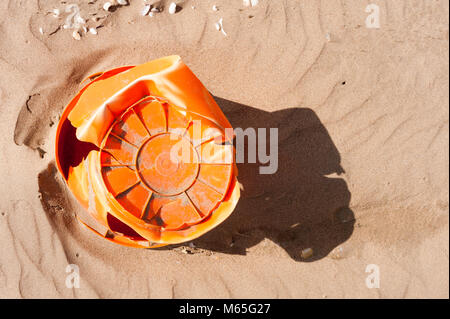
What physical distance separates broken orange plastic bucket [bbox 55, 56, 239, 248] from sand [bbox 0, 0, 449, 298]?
0.35 meters

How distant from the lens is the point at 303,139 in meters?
2.41

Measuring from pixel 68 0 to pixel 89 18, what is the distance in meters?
0.19

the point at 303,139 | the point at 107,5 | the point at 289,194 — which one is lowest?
the point at 289,194

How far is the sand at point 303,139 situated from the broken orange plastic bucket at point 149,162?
1.16 feet

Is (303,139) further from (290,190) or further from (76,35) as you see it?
(76,35)

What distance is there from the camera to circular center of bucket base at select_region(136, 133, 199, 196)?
2145 mm

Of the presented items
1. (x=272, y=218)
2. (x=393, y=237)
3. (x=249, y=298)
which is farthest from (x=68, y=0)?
(x=393, y=237)

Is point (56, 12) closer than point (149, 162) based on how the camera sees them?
No

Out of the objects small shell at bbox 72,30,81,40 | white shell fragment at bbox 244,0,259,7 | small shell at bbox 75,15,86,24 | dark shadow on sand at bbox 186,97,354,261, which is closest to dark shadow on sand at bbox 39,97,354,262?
dark shadow on sand at bbox 186,97,354,261

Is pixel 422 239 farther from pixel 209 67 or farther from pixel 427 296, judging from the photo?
pixel 209 67

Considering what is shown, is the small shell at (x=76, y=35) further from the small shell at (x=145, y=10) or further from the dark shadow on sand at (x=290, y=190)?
the dark shadow on sand at (x=290, y=190)

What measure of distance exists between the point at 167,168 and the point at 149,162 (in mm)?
112

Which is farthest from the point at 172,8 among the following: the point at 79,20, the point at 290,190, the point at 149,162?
the point at 290,190

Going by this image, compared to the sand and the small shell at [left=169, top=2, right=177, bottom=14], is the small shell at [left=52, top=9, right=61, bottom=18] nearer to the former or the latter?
the sand
